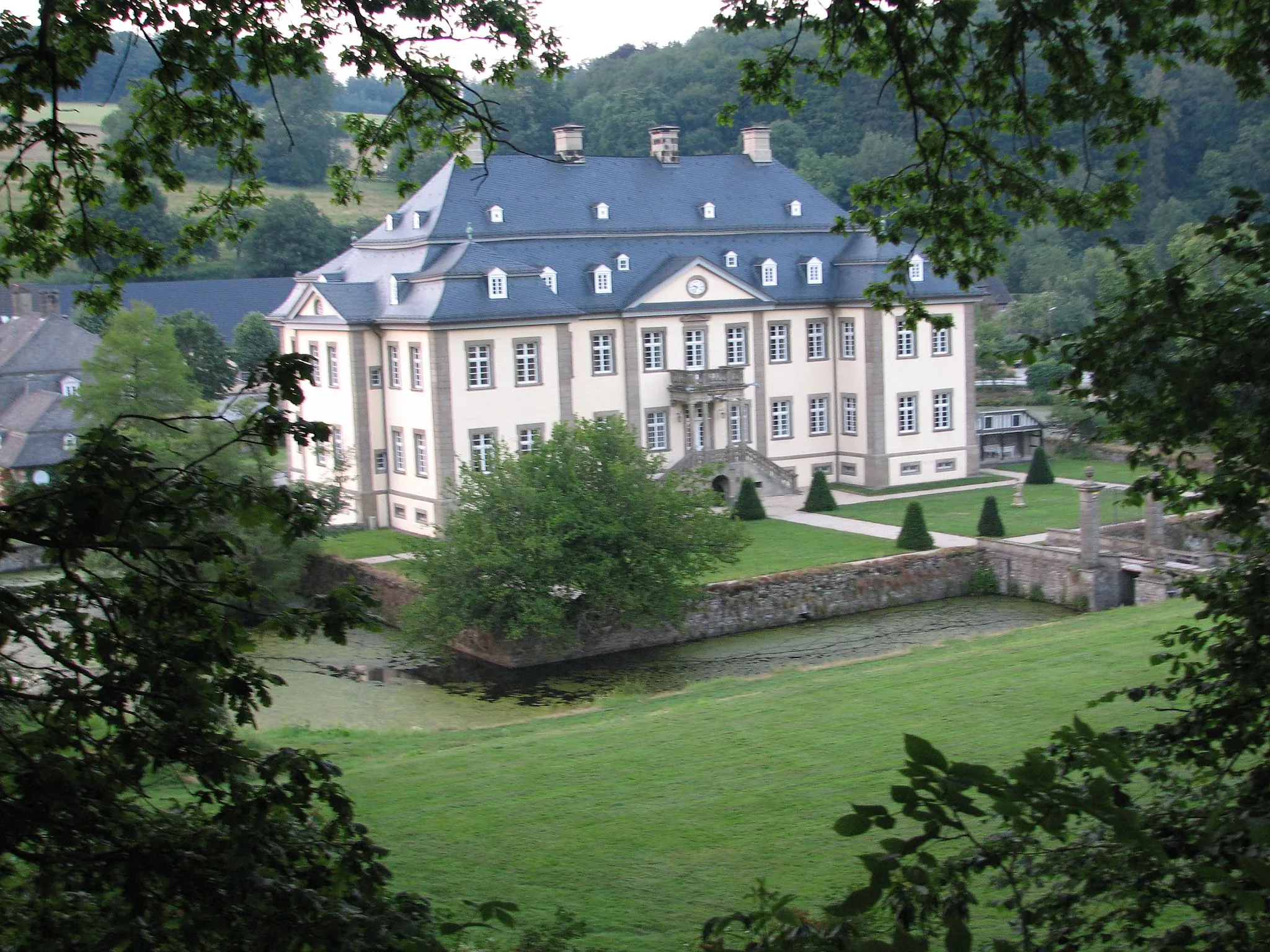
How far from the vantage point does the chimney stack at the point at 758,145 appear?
39.8 m

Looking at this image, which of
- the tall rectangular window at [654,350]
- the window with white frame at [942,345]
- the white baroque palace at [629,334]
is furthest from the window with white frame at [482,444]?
the window with white frame at [942,345]

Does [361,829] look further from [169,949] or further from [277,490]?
[277,490]

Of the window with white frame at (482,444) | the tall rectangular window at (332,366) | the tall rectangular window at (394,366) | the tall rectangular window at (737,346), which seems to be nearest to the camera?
the window with white frame at (482,444)

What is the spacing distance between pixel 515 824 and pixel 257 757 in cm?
714

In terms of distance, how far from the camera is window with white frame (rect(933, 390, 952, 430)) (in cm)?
3778

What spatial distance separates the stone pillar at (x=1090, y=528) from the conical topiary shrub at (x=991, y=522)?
2.80m

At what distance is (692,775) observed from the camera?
13336 mm

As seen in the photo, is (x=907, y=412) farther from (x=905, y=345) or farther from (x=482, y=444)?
(x=482, y=444)

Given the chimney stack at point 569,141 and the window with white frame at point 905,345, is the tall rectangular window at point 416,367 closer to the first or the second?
the chimney stack at point 569,141

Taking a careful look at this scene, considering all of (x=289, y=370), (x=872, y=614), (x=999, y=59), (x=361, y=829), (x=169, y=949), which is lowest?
(x=872, y=614)

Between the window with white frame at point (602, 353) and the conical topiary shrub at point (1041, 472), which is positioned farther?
the conical topiary shrub at point (1041, 472)

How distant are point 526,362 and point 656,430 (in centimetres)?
432

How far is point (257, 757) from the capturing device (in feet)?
15.9

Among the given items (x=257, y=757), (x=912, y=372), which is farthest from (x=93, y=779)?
(x=912, y=372)
